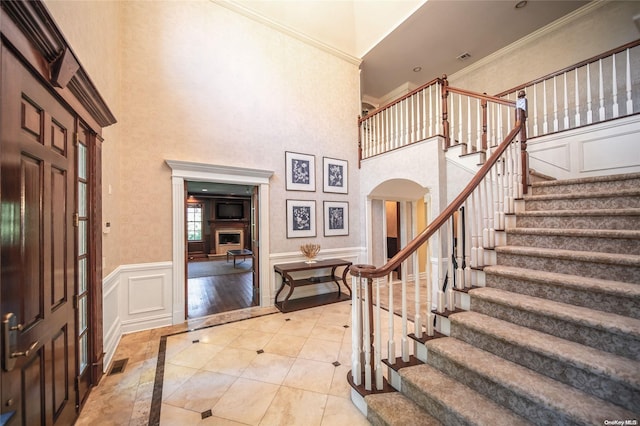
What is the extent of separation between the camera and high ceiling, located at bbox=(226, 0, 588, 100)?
4215 mm

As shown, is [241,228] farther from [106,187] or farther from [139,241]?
[106,187]

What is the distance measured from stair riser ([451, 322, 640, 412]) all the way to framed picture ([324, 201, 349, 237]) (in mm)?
3152

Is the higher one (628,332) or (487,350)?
(628,332)

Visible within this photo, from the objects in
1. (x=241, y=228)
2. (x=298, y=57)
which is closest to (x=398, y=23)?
(x=298, y=57)

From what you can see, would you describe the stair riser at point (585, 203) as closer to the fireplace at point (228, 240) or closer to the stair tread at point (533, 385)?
the stair tread at point (533, 385)

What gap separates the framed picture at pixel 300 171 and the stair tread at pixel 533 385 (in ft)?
10.8

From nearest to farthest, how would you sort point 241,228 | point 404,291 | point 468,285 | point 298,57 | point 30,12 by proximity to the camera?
point 30,12 → point 404,291 → point 468,285 → point 298,57 → point 241,228

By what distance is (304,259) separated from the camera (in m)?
4.43

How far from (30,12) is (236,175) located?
9.01ft

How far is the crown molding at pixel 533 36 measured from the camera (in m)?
4.11

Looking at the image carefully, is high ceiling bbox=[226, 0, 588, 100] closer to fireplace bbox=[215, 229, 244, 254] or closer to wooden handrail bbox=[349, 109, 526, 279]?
wooden handrail bbox=[349, 109, 526, 279]

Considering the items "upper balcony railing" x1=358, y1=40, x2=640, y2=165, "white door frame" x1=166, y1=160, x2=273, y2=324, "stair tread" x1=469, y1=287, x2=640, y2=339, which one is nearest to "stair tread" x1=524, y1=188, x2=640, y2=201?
"upper balcony railing" x1=358, y1=40, x2=640, y2=165

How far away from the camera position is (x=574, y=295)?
63.4 inches

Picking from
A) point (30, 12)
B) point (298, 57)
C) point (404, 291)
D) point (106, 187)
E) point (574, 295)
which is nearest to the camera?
point (30, 12)
